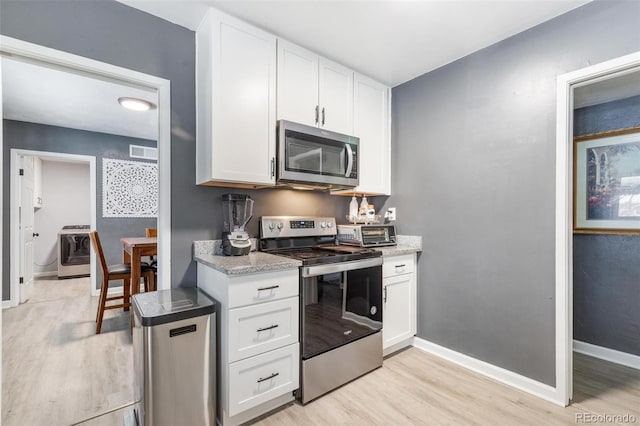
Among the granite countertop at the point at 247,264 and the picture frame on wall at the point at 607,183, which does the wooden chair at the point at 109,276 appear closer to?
the granite countertop at the point at 247,264

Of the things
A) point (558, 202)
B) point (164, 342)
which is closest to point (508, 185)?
point (558, 202)

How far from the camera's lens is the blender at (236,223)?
1.97m

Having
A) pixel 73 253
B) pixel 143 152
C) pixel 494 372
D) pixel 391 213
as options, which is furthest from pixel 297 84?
pixel 73 253

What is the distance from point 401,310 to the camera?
2.51 metres

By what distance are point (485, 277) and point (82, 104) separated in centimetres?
441

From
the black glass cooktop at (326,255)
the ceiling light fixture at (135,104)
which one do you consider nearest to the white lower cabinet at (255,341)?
the black glass cooktop at (326,255)

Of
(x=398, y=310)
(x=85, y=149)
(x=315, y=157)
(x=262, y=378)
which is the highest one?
(x=85, y=149)

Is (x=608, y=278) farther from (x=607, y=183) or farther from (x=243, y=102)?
(x=243, y=102)

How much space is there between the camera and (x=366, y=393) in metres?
1.95

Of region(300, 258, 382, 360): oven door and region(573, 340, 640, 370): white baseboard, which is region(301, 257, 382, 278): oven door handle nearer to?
region(300, 258, 382, 360): oven door

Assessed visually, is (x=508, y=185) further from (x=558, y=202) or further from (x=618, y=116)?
(x=618, y=116)

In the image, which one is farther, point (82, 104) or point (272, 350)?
point (82, 104)

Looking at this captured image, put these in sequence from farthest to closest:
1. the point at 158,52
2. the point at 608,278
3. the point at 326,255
Result: 1. the point at 608,278
2. the point at 326,255
3. the point at 158,52

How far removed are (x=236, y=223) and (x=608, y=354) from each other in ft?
10.4
